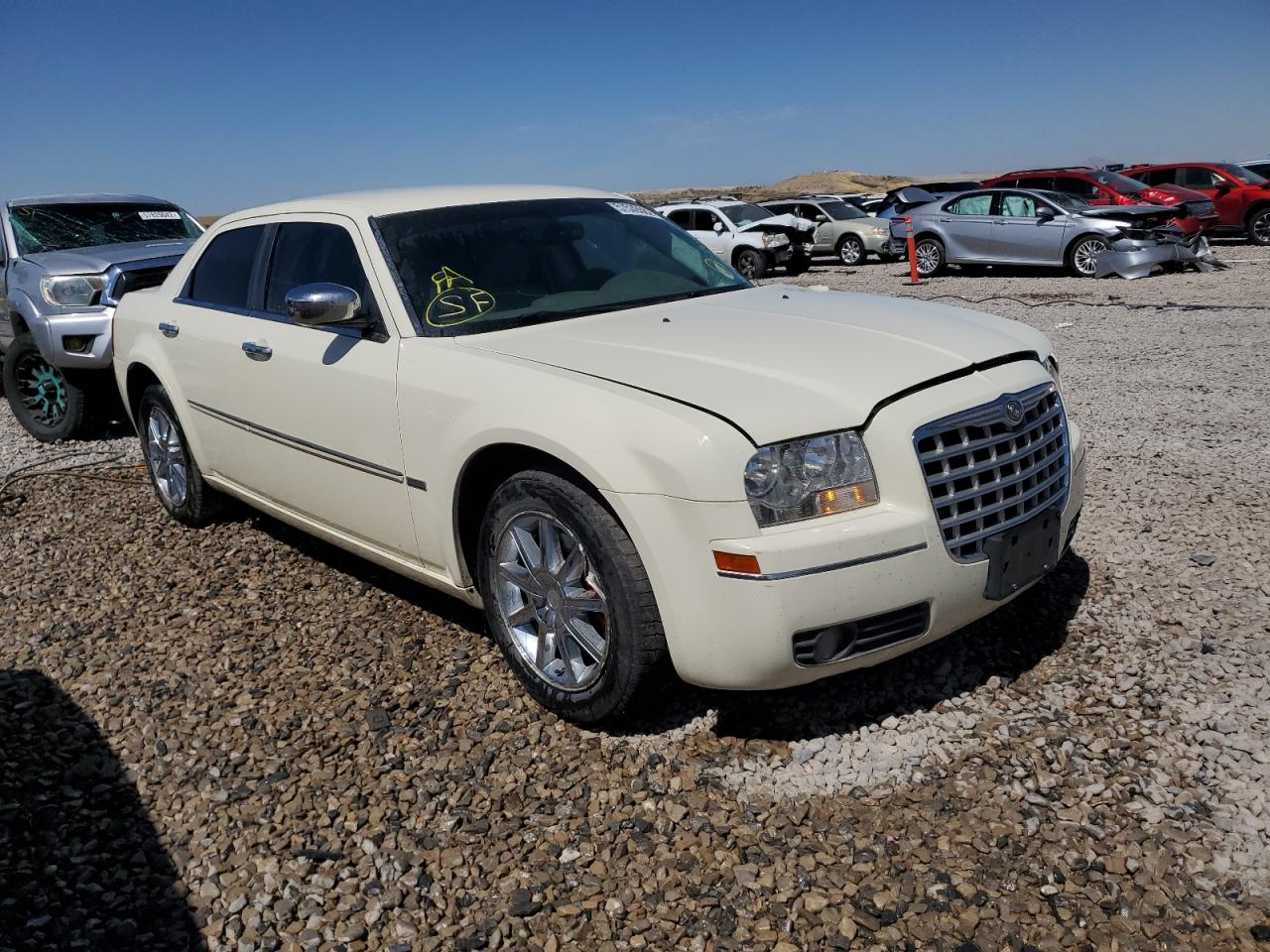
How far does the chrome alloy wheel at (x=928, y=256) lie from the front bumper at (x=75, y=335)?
1400cm

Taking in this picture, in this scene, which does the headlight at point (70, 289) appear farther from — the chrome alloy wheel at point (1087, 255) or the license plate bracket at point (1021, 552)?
the chrome alloy wheel at point (1087, 255)

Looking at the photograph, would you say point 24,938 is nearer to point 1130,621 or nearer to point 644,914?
point 644,914

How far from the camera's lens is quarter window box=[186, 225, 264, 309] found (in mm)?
4691

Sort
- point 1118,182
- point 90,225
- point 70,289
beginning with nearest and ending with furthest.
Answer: point 70,289 → point 90,225 → point 1118,182

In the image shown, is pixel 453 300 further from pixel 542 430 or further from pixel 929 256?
pixel 929 256

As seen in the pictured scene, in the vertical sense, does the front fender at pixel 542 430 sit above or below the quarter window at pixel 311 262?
below

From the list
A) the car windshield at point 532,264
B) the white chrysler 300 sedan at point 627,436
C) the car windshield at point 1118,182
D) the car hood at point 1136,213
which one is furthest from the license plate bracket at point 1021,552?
the car windshield at point 1118,182

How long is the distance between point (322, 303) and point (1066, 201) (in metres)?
15.8

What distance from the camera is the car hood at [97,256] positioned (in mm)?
7613

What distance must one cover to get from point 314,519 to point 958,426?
2.70 m

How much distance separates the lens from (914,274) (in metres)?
17.1

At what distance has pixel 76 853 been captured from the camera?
2879 mm

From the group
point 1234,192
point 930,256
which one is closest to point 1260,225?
point 1234,192

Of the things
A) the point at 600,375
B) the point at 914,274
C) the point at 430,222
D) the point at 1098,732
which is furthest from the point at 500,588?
the point at 914,274
